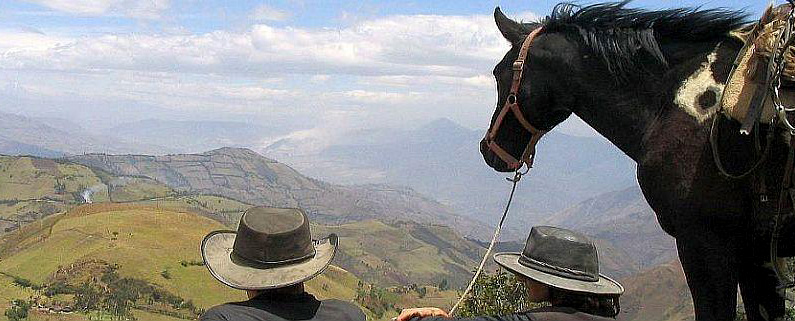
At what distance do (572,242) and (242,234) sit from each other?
148cm

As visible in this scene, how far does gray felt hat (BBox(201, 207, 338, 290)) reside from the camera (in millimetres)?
3107

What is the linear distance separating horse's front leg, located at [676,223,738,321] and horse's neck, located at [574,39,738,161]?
20.9 inches

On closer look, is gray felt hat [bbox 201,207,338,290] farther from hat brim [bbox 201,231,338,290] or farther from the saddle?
the saddle

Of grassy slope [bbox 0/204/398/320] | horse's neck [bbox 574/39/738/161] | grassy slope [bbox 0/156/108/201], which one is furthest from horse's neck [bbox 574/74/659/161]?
grassy slope [bbox 0/156/108/201]

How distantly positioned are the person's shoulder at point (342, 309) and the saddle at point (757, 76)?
6.69 ft

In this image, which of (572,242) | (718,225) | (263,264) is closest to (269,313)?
(263,264)

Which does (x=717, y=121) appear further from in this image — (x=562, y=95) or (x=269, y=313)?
(x=269, y=313)

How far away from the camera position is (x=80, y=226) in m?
115

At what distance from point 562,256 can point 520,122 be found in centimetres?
152

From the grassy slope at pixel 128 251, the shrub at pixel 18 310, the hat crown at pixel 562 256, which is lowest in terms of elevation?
the grassy slope at pixel 128 251

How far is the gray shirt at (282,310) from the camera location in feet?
9.82

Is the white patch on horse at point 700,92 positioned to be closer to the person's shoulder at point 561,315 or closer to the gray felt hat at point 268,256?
the person's shoulder at point 561,315

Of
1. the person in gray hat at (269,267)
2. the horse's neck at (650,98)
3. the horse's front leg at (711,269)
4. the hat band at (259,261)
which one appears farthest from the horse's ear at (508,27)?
the hat band at (259,261)

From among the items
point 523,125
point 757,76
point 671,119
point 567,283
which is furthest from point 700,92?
point 567,283
